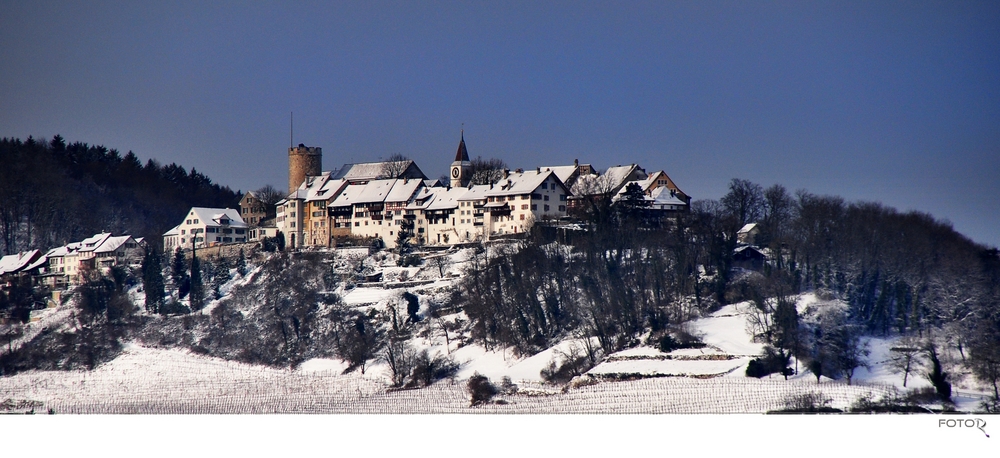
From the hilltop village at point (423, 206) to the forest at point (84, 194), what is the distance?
161cm

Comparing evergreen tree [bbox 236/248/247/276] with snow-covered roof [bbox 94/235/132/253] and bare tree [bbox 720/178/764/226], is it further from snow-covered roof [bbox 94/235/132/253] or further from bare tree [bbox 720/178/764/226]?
bare tree [bbox 720/178/764/226]

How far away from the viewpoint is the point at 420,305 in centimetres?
2927

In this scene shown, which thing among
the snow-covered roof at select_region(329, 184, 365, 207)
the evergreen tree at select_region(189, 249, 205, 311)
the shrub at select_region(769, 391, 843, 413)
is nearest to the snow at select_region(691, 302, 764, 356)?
the shrub at select_region(769, 391, 843, 413)

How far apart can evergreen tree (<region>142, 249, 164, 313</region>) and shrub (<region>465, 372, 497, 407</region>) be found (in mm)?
11380

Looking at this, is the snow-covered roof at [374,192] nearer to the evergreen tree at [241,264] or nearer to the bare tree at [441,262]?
the evergreen tree at [241,264]

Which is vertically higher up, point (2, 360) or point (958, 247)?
point (958, 247)

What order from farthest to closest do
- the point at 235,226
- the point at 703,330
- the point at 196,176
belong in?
1. the point at 196,176
2. the point at 235,226
3. the point at 703,330

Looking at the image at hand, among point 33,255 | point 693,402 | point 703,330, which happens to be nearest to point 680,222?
point 703,330

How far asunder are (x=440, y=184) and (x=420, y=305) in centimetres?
1074

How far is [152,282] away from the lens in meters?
31.0

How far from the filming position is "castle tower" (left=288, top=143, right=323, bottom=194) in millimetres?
41812

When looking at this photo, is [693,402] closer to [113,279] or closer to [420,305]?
[420,305]

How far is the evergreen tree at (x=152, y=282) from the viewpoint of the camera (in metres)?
30.5

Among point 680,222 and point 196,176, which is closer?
point 680,222
